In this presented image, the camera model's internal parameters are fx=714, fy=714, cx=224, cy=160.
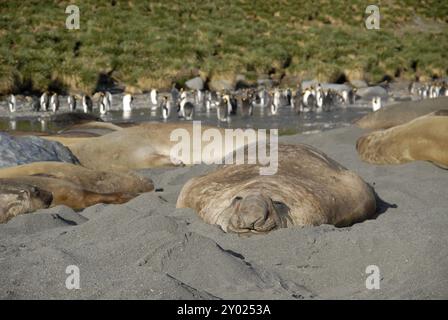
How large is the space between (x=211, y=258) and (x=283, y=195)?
1055 millimetres

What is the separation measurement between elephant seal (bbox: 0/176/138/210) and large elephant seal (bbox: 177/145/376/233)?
866 mm

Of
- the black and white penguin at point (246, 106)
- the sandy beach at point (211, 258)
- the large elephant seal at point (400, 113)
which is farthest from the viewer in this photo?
the black and white penguin at point (246, 106)

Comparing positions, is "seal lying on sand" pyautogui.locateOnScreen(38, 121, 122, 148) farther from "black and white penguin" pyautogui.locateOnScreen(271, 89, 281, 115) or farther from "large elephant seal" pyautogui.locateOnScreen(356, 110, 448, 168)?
"black and white penguin" pyautogui.locateOnScreen(271, 89, 281, 115)

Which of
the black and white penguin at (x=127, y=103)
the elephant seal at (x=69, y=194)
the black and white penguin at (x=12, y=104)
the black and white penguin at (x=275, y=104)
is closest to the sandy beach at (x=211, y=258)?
the elephant seal at (x=69, y=194)

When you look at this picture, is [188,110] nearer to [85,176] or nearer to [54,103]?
[54,103]

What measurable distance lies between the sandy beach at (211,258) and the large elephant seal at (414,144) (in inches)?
75.4

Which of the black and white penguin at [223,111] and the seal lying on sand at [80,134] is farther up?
the seal lying on sand at [80,134]

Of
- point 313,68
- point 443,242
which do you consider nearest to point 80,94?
point 313,68

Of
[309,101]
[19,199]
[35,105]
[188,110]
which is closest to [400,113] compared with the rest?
[19,199]

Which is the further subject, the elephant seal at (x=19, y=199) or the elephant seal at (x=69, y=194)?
the elephant seal at (x=69, y=194)

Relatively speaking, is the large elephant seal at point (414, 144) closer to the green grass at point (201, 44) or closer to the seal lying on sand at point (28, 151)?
the seal lying on sand at point (28, 151)

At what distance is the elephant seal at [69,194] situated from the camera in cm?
551

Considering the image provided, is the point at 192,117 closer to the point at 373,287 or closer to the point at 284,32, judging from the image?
the point at 373,287

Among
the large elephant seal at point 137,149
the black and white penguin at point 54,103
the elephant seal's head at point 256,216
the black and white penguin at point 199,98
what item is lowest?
the black and white penguin at point 199,98
